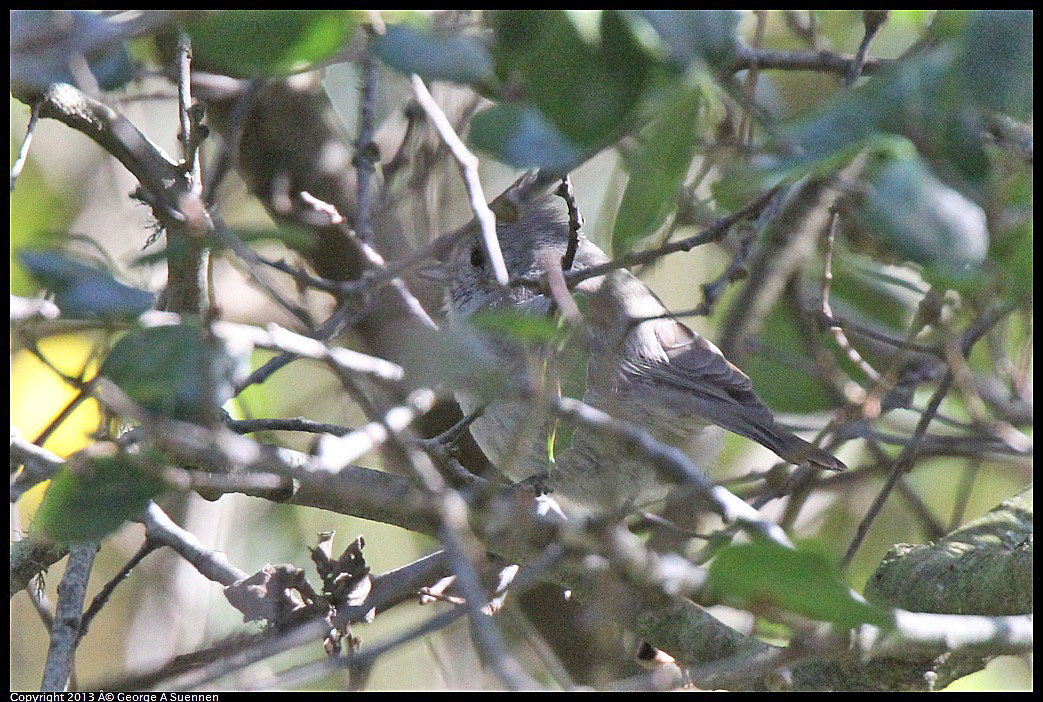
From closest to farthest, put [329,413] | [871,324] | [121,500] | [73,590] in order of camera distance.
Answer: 1. [121,500]
2. [73,590]
3. [871,324]
4. [329,413]

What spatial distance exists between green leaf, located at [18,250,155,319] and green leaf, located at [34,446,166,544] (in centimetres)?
19

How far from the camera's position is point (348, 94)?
411 cm

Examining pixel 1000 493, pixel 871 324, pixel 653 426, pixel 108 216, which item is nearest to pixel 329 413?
pixel 108 216

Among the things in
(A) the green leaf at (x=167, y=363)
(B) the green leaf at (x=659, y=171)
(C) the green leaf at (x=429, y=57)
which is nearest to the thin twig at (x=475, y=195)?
(C) the green leaf at (x=429, y=57)

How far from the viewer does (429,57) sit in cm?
132

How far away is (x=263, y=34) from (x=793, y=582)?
97 cm

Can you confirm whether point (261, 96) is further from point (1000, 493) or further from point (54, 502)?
point (1000, 493)

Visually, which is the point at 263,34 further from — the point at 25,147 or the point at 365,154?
the point at 365,154

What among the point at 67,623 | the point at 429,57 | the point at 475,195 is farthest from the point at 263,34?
the point at 67,623

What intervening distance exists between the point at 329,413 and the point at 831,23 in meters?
2.36

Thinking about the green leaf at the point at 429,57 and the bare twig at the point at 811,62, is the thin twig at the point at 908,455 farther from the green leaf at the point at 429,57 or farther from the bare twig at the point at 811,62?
the green leaf at the point at 429,57

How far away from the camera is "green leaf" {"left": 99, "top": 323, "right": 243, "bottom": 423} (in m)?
1.25

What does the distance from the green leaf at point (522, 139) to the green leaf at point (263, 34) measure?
0.24m

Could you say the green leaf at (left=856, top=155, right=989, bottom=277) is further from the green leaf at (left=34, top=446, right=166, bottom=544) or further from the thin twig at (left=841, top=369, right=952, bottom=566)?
the green leaf at (left=34, top=446, right=166, bottom=544)
